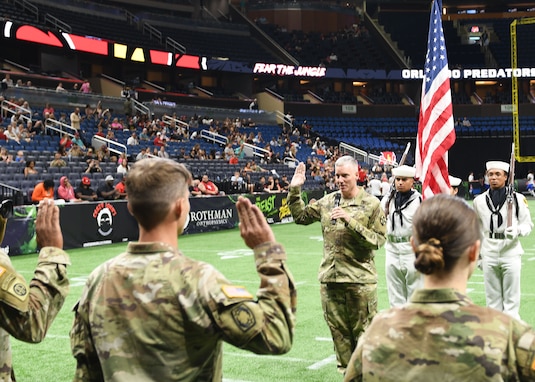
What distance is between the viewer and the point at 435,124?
11023 mm

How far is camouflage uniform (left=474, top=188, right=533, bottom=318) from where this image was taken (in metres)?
8.66

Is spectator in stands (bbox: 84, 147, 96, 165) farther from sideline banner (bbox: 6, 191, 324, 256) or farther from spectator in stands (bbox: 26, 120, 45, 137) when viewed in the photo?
sideline banner (bbox: 6, 191, 324, 256)

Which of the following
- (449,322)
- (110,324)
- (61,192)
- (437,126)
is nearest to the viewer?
(449,322)

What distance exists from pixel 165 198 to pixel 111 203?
1756 centimetres

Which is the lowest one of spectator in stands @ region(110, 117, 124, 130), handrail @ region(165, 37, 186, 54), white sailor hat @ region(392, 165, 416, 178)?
white sailor hat @ region(392, 165, 416, 178)

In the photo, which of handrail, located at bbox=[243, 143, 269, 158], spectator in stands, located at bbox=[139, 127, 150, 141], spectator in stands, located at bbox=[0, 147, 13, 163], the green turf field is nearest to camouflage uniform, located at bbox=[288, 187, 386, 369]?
the green turf field

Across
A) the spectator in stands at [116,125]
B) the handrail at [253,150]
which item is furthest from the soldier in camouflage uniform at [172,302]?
the handrail at [253,150]

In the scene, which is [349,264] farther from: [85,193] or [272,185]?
[272,185]

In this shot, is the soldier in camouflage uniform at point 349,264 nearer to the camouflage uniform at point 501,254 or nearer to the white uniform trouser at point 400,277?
the white uniform trouser at point 400,277

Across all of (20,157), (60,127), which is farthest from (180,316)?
(60,127)

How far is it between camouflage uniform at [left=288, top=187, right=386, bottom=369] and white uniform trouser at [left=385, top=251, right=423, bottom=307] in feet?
4.48

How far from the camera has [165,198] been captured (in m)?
3.04

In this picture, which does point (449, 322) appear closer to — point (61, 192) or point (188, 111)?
point (61, 192)

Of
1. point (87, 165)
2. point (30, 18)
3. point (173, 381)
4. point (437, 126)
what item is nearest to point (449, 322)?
point (173, 381)
